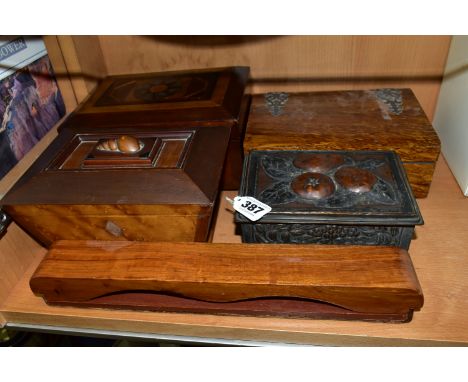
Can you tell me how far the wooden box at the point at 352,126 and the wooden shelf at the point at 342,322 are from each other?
143mm

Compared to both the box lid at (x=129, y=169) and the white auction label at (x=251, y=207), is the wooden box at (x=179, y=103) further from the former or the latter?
the white auction label at (x=251, y=207)

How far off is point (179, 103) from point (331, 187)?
390 mm

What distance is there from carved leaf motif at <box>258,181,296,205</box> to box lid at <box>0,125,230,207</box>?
3.3 inches

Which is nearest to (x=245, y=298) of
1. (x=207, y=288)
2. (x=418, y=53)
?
(x=207, y=288)

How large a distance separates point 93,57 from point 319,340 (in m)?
0.85

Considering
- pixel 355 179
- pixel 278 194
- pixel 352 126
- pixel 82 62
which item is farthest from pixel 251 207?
pixel 82 62

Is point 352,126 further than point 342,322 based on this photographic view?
Yes

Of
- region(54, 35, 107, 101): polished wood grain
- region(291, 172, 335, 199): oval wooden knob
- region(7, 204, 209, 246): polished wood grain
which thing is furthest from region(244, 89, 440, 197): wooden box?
region(54, 35, 107, 101): polished wood grain

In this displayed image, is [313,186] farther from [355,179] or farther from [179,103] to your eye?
[179,103]

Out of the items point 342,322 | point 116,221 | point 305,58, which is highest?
point 305,58

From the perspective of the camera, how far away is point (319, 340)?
59 centimetres

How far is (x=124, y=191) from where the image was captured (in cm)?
63

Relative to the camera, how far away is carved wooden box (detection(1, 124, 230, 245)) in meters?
0.61

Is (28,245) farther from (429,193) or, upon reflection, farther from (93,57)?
(429,193)
